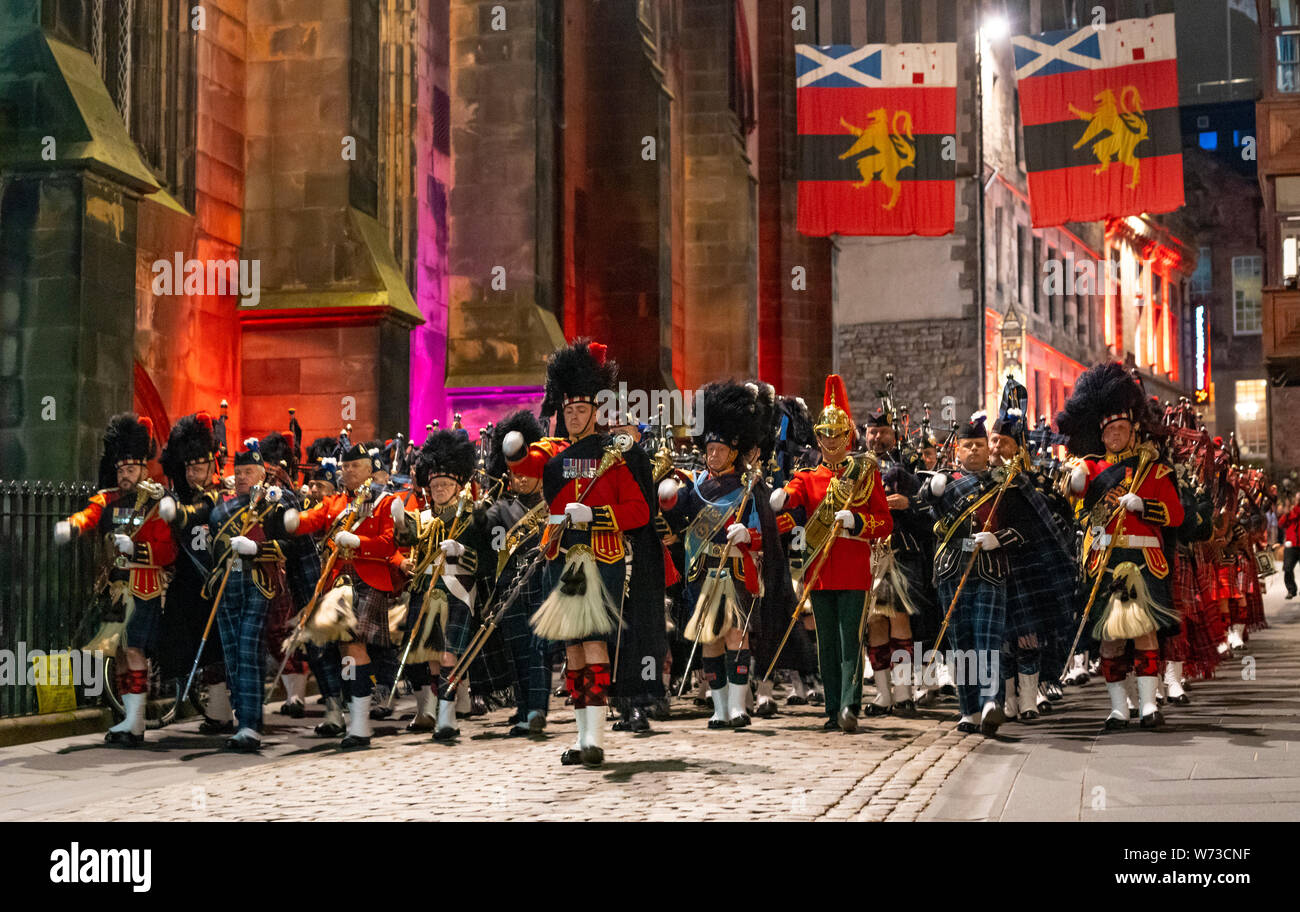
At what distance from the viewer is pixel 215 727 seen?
1172 cm

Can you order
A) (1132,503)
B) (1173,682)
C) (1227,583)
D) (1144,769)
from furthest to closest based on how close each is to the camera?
1. (1227,583)
2. (1173,682)
3. (1132,503)
4. (1144,769)

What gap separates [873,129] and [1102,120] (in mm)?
4278

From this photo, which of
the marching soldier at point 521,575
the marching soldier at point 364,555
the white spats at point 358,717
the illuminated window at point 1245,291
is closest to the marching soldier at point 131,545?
the marching soldier at point 364,555

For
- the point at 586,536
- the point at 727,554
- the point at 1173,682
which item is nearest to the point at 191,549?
the point at 586,536

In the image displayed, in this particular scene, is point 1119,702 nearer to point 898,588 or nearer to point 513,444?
point 898,588

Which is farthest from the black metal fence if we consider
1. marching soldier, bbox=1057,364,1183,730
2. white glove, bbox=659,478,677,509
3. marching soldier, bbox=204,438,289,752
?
marching soldier, bbox=1057,364,1183,730

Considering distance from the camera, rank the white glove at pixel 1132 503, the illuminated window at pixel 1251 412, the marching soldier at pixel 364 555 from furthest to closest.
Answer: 1. the illuminated window at pixel 1251 412
2. the marching soldier at pixel 364 555
3. the white glove at pixel 1132 503

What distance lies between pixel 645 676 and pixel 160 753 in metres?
3.10

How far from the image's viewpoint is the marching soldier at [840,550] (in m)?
11.0

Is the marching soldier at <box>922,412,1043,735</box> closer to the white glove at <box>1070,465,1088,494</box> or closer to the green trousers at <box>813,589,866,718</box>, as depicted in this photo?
the white glove at <box>1070,465,1088,494</box>

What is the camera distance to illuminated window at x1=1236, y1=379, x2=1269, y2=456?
71.8 m

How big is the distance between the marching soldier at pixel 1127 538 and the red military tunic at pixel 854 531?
1.30 metres

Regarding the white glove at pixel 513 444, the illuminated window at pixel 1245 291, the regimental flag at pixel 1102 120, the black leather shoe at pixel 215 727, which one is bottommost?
the black leather shoe at pixel 215 727

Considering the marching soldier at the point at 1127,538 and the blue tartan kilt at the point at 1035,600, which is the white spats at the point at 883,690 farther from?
the marching soldier at the point at 1127,538
